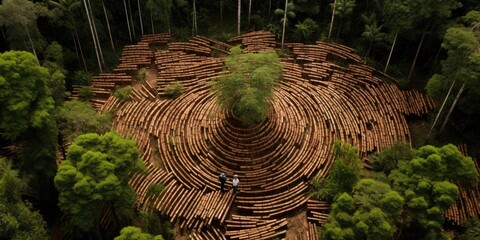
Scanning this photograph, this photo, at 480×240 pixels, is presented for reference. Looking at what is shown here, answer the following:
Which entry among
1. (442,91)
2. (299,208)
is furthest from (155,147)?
(442,91)

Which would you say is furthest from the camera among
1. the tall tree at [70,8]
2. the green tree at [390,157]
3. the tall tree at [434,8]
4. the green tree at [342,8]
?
the green tree at [342,8]

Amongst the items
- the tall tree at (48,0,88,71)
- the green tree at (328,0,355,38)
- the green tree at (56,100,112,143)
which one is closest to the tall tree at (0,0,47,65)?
the tall tree at (48,0,88,71)

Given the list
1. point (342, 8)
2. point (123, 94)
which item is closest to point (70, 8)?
point (123, 94)

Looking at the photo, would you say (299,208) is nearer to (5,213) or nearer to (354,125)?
(354,125)

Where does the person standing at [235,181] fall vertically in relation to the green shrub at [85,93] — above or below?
below

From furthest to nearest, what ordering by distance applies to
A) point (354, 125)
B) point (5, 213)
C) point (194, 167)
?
point (354, 125) < point (194, 167) < point (5, 213)

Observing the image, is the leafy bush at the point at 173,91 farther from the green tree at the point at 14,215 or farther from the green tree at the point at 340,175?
the green tree at the point at 14,215

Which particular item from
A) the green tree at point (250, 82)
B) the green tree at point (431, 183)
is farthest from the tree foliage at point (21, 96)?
the green tree at point (431, 183)
